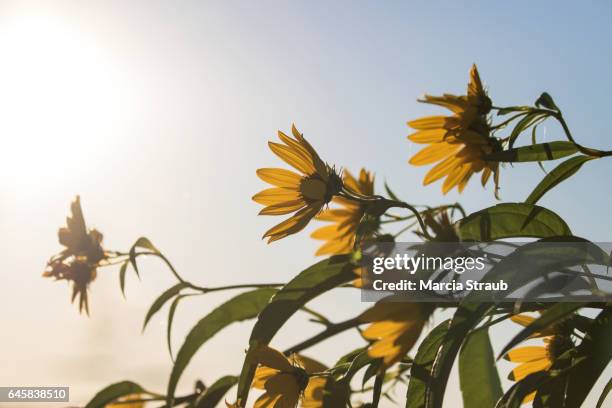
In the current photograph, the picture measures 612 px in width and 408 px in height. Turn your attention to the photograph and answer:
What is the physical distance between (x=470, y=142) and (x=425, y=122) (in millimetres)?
71

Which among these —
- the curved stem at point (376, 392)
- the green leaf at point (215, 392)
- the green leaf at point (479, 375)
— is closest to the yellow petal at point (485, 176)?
the green leaf at point (479, 375)

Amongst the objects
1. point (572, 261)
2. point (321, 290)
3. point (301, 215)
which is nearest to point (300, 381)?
point (321, 290)

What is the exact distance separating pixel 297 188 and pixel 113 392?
1.42 feet

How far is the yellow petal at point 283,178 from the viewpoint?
3.05 ft

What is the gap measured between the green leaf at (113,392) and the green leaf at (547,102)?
724 millimetres

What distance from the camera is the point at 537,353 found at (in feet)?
2.92

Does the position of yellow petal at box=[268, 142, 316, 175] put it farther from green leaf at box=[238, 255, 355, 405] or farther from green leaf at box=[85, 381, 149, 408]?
green leaf at box=[85, 381, 149, 408]

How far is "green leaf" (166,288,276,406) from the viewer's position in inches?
33.7

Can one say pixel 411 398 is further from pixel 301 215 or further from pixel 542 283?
pixel 301 215

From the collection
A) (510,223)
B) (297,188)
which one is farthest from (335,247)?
(510,223)

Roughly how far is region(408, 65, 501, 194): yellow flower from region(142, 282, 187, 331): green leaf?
16.9 inches

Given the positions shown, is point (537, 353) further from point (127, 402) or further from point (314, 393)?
point (127, 402)

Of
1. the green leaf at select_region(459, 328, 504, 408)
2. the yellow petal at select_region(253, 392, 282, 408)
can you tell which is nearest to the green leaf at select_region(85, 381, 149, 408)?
the yellow petal at select_region(253, 392, 282, 408)

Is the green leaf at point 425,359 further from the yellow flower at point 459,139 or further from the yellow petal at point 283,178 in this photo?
the yellow petal at point 283,178
